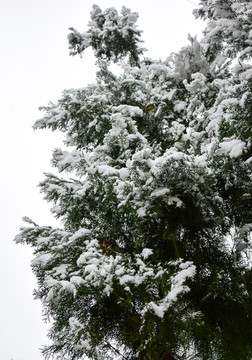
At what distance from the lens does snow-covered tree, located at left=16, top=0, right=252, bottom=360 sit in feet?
10.4

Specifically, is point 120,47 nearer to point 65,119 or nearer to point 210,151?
point 65,119

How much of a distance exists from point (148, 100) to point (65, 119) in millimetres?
1618

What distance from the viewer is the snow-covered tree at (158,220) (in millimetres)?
3156

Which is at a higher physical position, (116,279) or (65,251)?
(65,251)

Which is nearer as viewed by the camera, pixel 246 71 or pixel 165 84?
pixel 246 71

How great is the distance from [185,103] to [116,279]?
3.32 metres

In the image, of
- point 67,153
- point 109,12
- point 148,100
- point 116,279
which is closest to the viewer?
point 116,279

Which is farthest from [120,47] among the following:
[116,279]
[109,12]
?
[116,279]

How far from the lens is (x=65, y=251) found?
155 inches

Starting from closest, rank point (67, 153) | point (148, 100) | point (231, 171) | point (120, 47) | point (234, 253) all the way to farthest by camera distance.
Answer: point (231, 171) → point (234, 253) → point (67, 153) → point (148, 100) → point (120, 47)

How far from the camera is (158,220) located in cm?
409

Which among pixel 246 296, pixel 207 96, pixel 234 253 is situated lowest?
pixel 246 296

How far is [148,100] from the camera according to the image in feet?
17.4

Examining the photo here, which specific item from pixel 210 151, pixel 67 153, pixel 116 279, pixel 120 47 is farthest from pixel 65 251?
pixel 120 47
